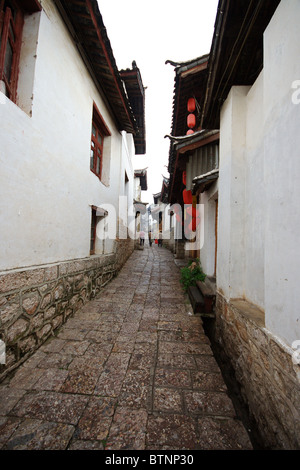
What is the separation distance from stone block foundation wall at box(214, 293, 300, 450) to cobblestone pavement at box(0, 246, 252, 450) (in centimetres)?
23

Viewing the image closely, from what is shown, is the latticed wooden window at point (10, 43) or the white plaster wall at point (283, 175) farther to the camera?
the latticed wooden window at point (10, 43)

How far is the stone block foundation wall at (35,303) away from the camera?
2.12 metres

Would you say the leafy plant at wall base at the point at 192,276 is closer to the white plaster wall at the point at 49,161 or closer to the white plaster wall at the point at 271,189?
the white plaster wall at the point at 271,189

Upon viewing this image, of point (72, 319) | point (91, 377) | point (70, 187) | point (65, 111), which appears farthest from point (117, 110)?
point (91, 377)

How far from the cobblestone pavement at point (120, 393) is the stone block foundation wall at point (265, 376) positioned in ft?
0.76

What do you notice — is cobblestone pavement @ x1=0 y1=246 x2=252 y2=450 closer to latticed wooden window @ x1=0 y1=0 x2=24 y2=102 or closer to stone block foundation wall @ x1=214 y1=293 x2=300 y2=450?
stone block foundation wall @ x1=214 y1=293 x2=300 y2=450

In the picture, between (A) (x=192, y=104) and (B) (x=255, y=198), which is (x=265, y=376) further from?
(A) (x=192, y=104)

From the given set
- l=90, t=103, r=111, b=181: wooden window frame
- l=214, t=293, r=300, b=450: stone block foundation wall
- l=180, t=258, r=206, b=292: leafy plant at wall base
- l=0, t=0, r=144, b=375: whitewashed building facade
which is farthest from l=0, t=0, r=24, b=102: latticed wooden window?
l=180, t=258, r=206, b=292: leafy plant at wall base

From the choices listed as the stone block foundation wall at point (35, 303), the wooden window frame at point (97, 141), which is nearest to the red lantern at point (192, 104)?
the wooden window frame at point (97, 141)

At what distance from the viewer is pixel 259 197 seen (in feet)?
8.18

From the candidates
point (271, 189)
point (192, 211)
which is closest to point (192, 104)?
point (192, 211)

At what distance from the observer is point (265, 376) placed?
5.75ft

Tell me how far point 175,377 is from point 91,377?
968 mm
